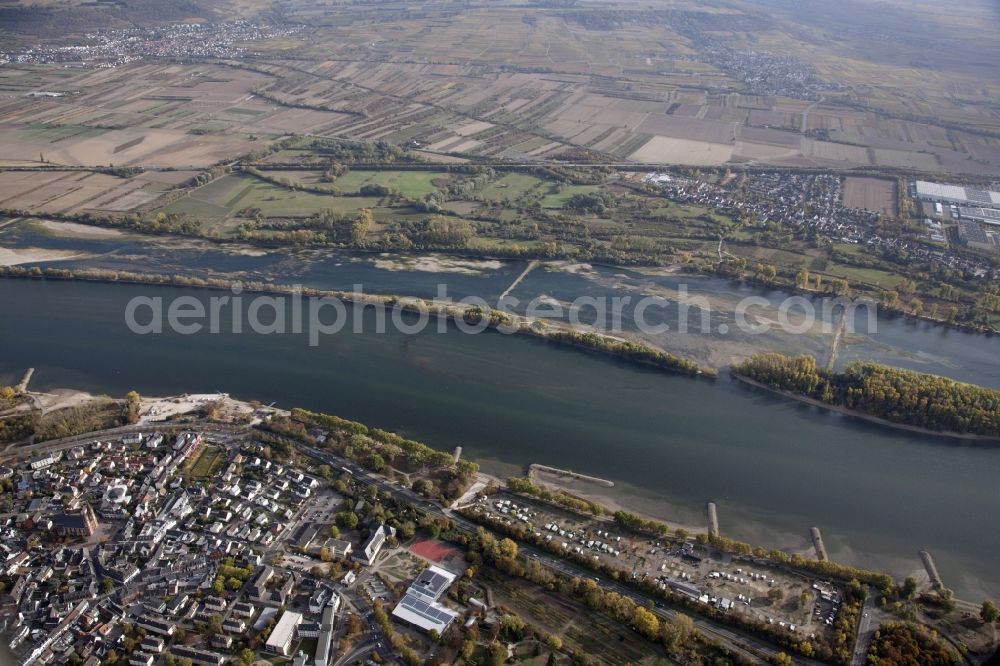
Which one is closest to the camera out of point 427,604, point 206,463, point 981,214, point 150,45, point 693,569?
point 427,604

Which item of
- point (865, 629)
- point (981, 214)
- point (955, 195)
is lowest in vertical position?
point (865, 629)

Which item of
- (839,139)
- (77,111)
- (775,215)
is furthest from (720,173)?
(77,111)

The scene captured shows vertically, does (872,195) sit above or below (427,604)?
above

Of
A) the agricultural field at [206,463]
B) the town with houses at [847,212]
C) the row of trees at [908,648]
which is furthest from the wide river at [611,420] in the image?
the town with houses at [847,212]

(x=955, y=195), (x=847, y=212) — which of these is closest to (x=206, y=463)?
(x=847, y=212)

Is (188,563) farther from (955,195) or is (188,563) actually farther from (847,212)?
(955,195)

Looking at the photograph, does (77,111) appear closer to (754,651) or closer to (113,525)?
(113,525)
